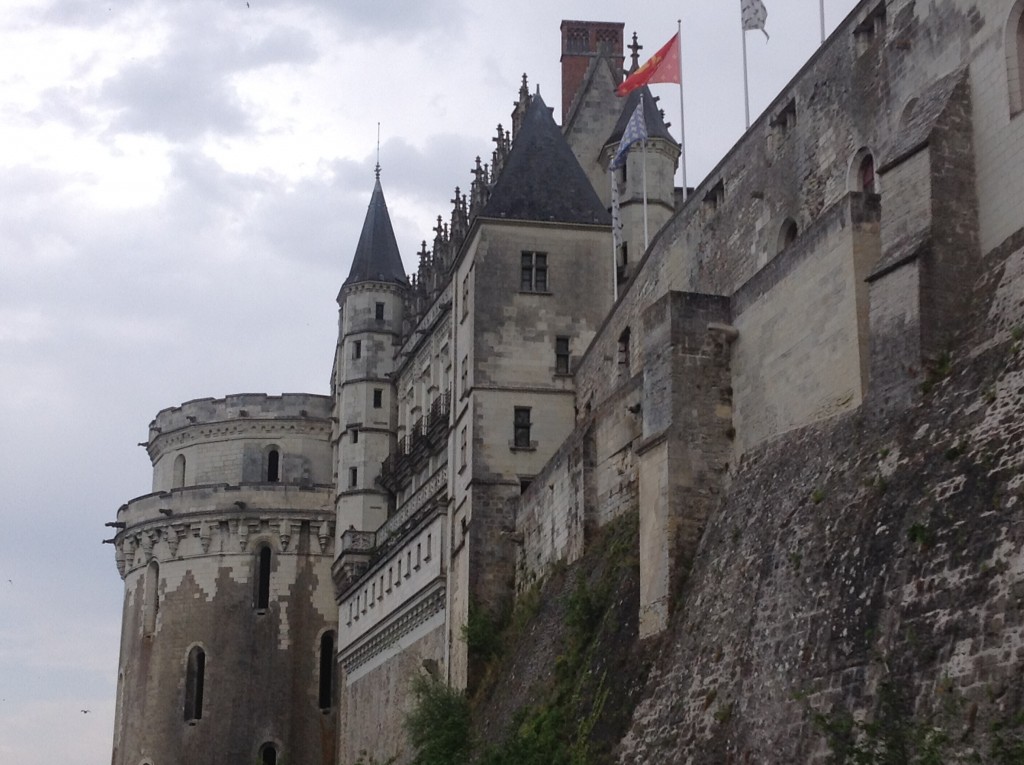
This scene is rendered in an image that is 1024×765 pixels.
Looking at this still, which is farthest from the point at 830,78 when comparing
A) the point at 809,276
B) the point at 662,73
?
the point at 662,73

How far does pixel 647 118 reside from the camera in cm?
5297

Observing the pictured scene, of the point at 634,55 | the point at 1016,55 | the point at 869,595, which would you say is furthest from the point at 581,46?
the point at 869,595

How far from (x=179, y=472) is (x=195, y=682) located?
9937mm

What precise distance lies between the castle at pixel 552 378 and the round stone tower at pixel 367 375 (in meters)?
0.11

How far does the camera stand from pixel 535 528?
42.5 metres

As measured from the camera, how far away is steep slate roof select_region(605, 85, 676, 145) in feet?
173

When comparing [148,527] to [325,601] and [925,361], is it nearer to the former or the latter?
[325,601]

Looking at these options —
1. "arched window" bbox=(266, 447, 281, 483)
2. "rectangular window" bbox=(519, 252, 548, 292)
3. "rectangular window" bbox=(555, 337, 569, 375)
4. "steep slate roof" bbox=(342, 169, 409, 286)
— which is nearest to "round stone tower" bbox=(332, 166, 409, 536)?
Answer: "steep slate roof" bbox=(342, 169, 409, 286)

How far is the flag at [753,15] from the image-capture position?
41.2 metres

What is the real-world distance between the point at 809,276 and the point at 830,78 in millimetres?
4985

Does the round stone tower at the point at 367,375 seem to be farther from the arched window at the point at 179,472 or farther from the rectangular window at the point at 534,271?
the rectangular window at the point at 534,271

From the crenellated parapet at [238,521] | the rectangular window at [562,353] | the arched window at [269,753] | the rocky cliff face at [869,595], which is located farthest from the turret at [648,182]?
the arched window at [269,753]

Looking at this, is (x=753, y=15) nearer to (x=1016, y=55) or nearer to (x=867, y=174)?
(x=867, y=174)

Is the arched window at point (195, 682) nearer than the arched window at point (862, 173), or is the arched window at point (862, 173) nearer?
the arched window at point (862, 173)
